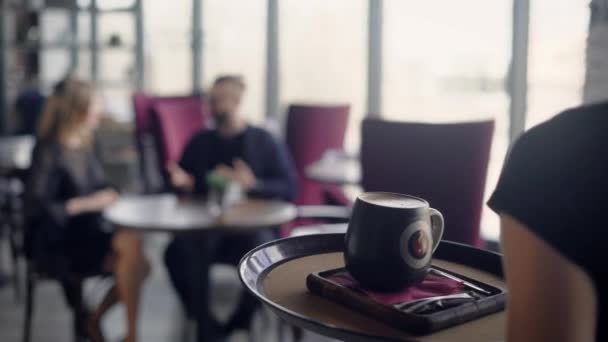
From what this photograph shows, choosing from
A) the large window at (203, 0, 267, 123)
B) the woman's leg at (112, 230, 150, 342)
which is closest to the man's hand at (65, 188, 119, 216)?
the woman's leg at (112, 230, 150, 342)

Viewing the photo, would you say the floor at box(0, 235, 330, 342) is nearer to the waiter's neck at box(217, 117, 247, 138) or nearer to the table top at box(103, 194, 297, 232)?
the table top at box(103, 194, 297, 232)

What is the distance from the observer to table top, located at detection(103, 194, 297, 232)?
245 centimetres

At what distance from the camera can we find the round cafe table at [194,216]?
96.0 inches

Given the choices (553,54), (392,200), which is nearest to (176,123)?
(553,54)

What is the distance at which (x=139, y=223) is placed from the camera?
247cm

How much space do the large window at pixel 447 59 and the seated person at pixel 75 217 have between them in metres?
1.66

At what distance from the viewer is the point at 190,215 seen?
261 cm

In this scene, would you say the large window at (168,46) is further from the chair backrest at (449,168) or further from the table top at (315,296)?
the table top at (315,296)

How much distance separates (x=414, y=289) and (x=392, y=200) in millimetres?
150

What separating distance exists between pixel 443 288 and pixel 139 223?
160 cm

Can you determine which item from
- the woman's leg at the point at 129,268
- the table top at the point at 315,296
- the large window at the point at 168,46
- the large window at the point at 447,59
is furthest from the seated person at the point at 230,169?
the large window at the point at 168,46

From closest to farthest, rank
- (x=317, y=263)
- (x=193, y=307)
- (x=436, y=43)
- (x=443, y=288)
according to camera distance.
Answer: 1. (x=443, y=288)
2. (x=317, y=263)
3. (x=193, y=307)
4. (x=436, y=43)

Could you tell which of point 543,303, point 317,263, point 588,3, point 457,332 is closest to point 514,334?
point 543,303

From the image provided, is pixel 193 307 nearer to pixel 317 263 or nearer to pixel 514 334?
pixel 317 263
